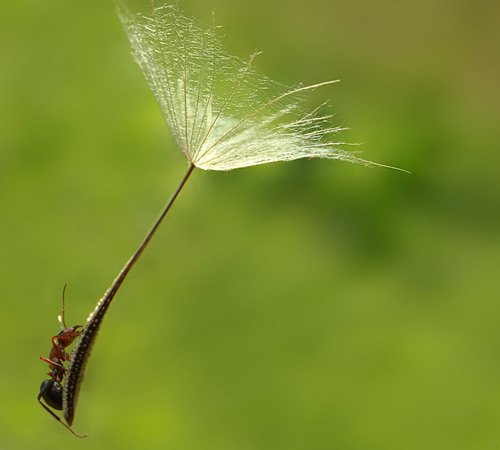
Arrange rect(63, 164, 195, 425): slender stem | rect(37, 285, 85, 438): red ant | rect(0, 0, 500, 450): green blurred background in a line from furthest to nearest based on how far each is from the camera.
Result: rect(0, 0, 500, 450): green blurred background → rect(37, 285, 85, 438): red ant → rect(63, 164, 195, 425): slender stem

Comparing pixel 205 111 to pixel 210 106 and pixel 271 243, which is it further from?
pixel 271 243

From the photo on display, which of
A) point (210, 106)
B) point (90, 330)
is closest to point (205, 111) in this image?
point (210, 106)

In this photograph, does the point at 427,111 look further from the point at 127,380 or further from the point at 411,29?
the point at 127,380

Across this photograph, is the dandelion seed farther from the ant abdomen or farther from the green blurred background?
the green blurred background

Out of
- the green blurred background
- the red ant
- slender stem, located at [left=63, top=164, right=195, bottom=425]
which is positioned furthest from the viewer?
the green blurred background

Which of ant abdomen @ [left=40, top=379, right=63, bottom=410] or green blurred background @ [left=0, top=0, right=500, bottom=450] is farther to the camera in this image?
green blurred background @ [left=0, top=0, right=500, bottom=450]

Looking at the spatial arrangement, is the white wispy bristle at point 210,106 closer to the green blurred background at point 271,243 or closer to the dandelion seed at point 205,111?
the dandelion seed at point 205,111

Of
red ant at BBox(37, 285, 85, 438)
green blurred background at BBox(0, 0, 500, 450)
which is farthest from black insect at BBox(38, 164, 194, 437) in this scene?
green blurred background at BBox(0, 0, 500, 450)

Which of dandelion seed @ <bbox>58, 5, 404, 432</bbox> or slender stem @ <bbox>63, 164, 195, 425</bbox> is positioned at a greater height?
dandelion seed @ <bbox>58, 5, 404, 432</bbox>

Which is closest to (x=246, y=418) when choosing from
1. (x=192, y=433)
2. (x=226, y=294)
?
(x=192, y=433)
